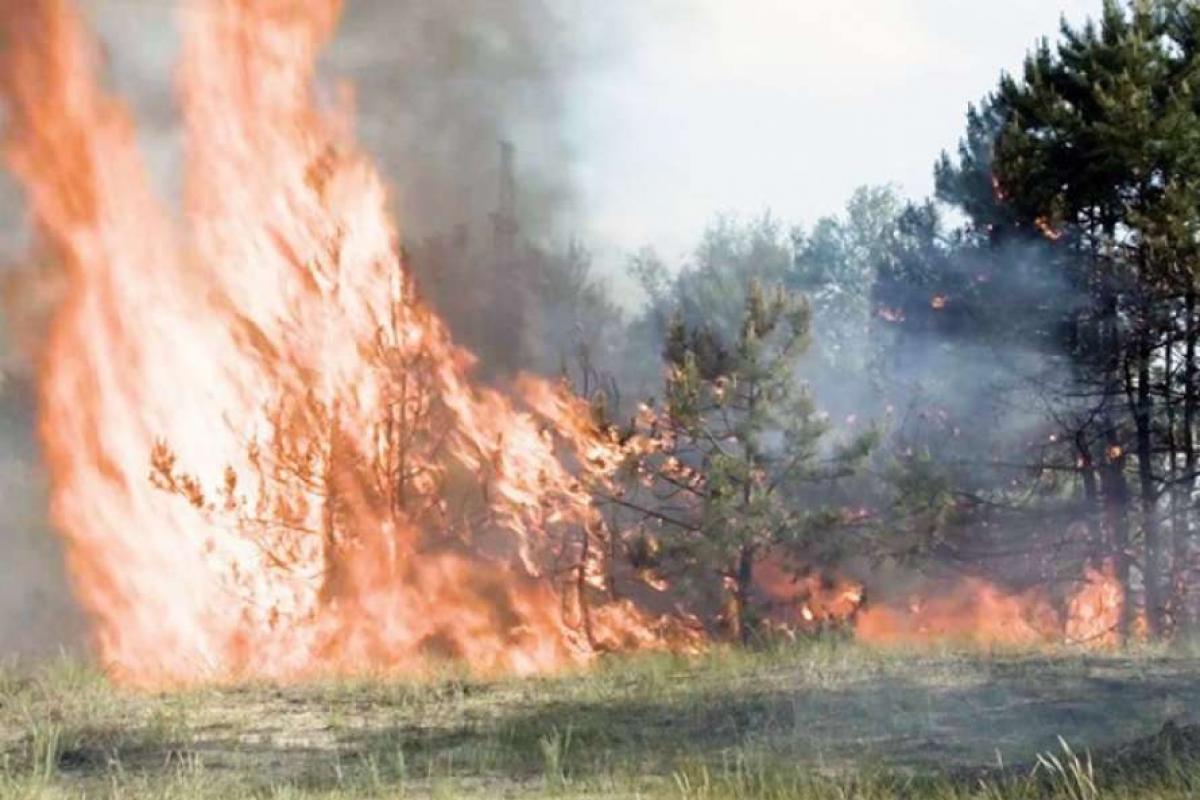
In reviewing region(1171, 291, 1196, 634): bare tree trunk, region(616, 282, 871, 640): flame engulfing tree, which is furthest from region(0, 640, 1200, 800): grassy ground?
region(1171, 291, 1196, 634): bare tree trunk

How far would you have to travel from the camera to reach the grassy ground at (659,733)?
785cm

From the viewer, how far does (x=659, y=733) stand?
1012 centimetres

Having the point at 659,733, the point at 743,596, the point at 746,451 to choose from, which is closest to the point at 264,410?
the point at 746,451

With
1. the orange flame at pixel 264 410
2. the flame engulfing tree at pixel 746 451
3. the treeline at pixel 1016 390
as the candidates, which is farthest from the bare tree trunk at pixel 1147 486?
the orange flame at pixel 264 410

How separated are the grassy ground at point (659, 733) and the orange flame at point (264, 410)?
330 centimetres

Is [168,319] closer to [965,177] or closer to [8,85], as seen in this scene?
[8,85]

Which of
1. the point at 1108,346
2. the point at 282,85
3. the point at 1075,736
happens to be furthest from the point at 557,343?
the point at 1075,736

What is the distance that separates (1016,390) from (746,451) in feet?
12.4

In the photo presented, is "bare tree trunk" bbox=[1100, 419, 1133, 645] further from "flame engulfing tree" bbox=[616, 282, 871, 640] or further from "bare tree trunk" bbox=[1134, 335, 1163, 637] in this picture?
"flame engulfing tree" bbox=[616, 282, 871, 640]

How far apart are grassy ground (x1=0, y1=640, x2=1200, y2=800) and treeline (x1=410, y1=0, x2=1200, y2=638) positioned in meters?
3.78

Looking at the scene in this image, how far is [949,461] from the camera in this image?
59.2ft

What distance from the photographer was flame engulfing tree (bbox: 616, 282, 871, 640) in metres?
16.9

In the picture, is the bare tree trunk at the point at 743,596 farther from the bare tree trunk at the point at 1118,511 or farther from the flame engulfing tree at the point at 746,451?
the bare tree trunk at the point at 1118,511

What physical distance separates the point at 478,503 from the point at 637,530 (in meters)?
2.17
